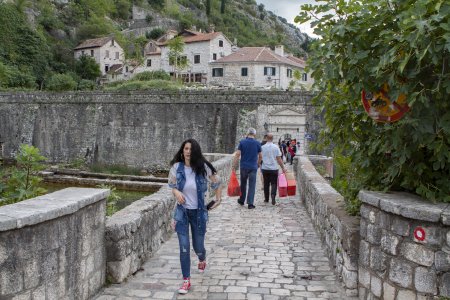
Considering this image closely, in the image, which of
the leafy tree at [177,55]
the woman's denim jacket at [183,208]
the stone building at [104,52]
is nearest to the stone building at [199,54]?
the leafy tree at [177,55]

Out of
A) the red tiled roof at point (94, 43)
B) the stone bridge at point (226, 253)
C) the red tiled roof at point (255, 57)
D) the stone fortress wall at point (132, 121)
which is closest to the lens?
the stone bridge at point (226, 253)

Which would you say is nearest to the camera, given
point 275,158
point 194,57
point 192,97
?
point 275,158

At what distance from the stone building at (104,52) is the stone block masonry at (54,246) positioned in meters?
62.1

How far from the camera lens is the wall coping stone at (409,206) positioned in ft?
13.3

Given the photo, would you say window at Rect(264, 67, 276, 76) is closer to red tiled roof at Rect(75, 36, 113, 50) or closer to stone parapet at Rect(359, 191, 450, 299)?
red tiled roof at Rect(75, 36, 113, 50)

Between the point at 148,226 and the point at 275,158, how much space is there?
4.87 metres

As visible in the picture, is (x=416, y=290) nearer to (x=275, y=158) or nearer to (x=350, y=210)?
(x=350, y=210)

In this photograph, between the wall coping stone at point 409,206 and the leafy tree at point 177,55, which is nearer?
the wall coping stone at point 409,206

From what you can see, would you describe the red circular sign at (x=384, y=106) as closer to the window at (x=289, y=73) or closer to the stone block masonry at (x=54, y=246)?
the stone block masonry at (x=54, y=246)

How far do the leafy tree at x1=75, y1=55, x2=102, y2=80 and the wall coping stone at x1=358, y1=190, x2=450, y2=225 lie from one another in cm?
6194

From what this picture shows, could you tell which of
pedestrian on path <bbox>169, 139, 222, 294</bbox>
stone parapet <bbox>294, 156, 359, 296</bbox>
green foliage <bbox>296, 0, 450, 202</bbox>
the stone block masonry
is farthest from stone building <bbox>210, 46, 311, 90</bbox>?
the stone block masonry

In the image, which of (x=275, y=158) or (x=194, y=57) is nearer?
(x=275, y=158)

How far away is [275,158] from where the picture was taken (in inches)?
426

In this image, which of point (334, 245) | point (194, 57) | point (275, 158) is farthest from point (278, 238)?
point (194, 57)
